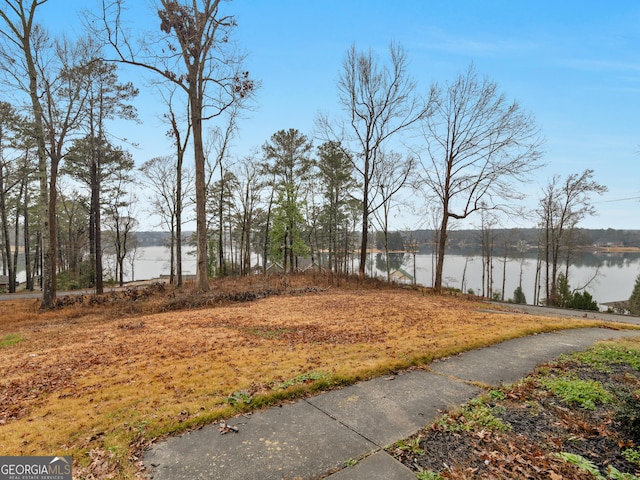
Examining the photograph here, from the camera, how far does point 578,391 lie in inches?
131

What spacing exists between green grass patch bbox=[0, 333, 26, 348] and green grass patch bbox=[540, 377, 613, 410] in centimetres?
911

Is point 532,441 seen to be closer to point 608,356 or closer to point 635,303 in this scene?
point 608,356

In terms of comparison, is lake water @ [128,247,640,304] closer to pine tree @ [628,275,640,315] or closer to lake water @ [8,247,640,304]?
lake water @ [8,247,640,304]

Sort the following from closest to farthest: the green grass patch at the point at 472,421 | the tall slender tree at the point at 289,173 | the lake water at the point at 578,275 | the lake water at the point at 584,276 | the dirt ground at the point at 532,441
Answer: the dirt ground at the point at 532,441 → the green grass patch at the point at 472,421 → the tall slender tree at the point at 289,173 → the lake water at the point at 578,275 → the lake water at the point at 584,276

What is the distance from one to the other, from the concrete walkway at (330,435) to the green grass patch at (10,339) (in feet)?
19.8

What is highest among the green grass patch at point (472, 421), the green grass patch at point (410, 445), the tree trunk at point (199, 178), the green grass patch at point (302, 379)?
the tree trunk at point (199, 178)

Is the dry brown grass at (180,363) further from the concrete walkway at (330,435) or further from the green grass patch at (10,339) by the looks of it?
the concrete walkway at (330,435)

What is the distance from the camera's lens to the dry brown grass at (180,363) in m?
2.70

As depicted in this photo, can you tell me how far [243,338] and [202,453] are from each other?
3303 mm

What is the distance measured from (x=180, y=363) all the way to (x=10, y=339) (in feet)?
16.4

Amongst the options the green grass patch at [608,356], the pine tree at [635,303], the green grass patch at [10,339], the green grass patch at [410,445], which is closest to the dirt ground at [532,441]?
the green grass patch at [410,445]

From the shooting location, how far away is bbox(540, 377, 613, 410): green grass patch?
3.11 m

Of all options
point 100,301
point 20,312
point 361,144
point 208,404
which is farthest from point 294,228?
point 208,404

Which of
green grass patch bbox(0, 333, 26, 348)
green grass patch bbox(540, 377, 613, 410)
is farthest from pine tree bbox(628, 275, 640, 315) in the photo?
green grass patch bbox(0, 333, 26, 348)
